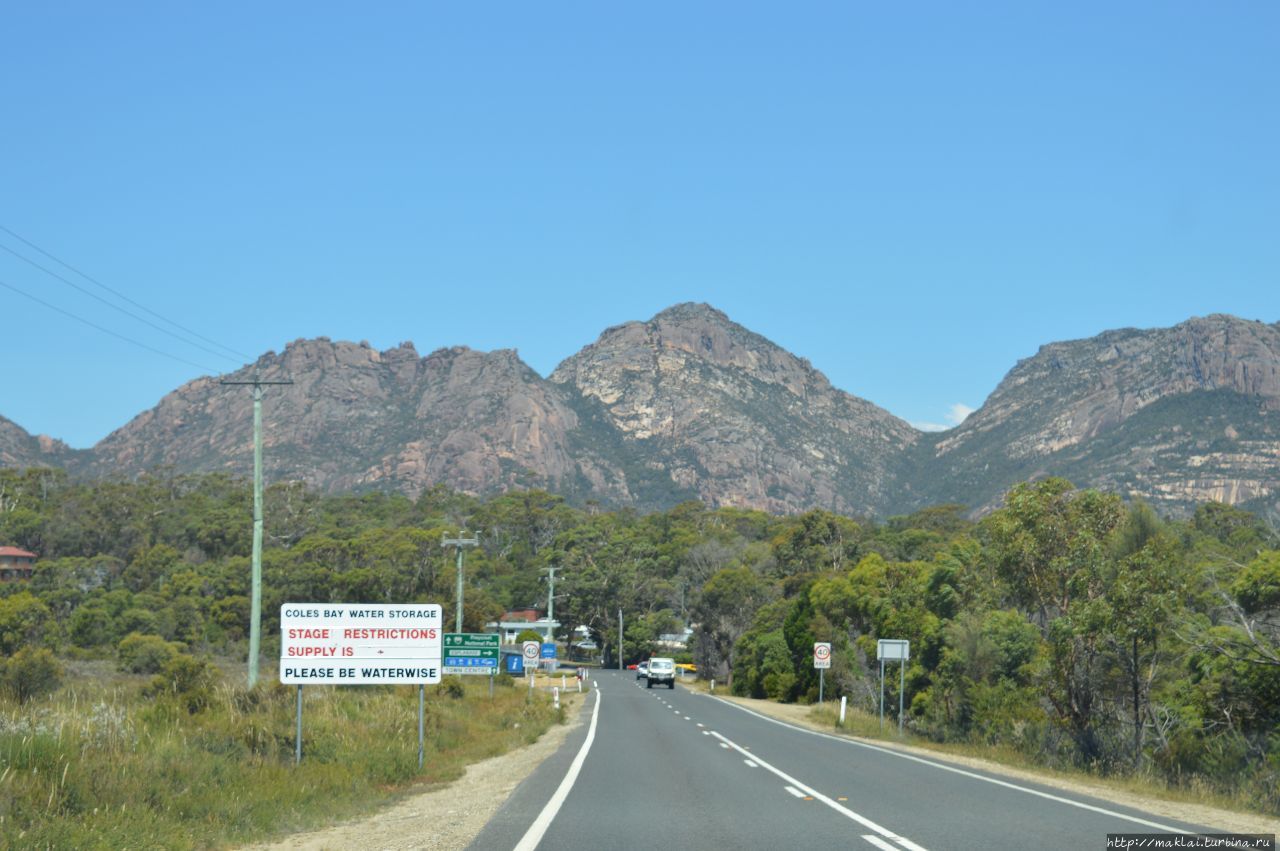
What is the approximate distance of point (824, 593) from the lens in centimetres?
6100

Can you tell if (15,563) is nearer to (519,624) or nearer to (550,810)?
(519,624)

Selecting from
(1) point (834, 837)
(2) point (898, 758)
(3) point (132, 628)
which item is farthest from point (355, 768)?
(3) point (132, 628)

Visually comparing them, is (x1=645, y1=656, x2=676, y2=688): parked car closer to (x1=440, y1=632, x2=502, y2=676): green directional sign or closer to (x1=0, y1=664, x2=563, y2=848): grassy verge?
(x1=440, y1=632, x2=502, y2=676): green directional sign

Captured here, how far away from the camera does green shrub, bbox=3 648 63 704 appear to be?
27.6 m

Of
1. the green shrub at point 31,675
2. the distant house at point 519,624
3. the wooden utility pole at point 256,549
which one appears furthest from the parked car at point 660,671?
the green shrub at point 31,675

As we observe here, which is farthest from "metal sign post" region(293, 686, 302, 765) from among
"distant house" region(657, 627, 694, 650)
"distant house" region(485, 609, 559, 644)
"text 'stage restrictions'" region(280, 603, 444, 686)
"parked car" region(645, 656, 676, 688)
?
"distant house" region(657, 627, 694, 650)

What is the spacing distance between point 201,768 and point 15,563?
11220 centimetres

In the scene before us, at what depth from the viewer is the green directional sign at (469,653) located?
32.5 meters

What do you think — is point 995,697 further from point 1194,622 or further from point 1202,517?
point 1202,517

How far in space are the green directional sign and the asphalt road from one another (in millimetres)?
7983

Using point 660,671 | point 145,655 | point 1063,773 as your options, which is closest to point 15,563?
point 145,655

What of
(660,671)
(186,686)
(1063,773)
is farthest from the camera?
(660,671)

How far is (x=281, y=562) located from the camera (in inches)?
3819

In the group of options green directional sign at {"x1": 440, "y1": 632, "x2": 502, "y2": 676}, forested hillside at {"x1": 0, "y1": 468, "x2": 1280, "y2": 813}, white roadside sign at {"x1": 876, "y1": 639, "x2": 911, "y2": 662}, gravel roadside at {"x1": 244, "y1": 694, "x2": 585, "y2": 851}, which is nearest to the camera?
gravel roadside at {"x1": 244, "y1": 694, "x2": 585, "y2": 851}
